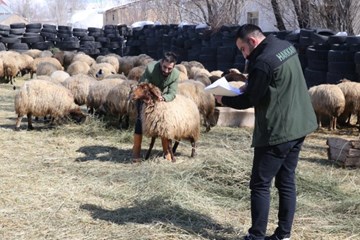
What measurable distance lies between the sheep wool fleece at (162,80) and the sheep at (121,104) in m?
2.29

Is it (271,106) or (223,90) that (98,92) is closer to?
(223,90)

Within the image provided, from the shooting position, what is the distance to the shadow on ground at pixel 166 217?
4.88m

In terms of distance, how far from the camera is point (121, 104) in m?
10.0

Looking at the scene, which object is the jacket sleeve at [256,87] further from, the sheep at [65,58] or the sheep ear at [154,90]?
the sheep at [65,58]

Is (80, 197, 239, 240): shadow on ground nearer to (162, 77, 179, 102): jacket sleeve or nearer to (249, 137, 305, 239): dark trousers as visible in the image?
(249, 137, 305, 239): dark trousers

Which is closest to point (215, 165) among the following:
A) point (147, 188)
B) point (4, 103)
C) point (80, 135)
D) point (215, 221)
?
point (147, 188)

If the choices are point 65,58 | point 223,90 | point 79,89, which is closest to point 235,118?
point 79,89

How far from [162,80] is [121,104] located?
2.67m

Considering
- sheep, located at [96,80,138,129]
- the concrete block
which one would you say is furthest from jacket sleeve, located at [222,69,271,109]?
the concrete block

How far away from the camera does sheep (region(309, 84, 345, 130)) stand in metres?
10.7

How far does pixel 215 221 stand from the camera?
5156 mm

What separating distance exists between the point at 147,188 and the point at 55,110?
14.7ft

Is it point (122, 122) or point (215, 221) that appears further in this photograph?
point (122, 122)

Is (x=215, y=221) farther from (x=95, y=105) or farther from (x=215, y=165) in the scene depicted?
(x=95, y=105)
